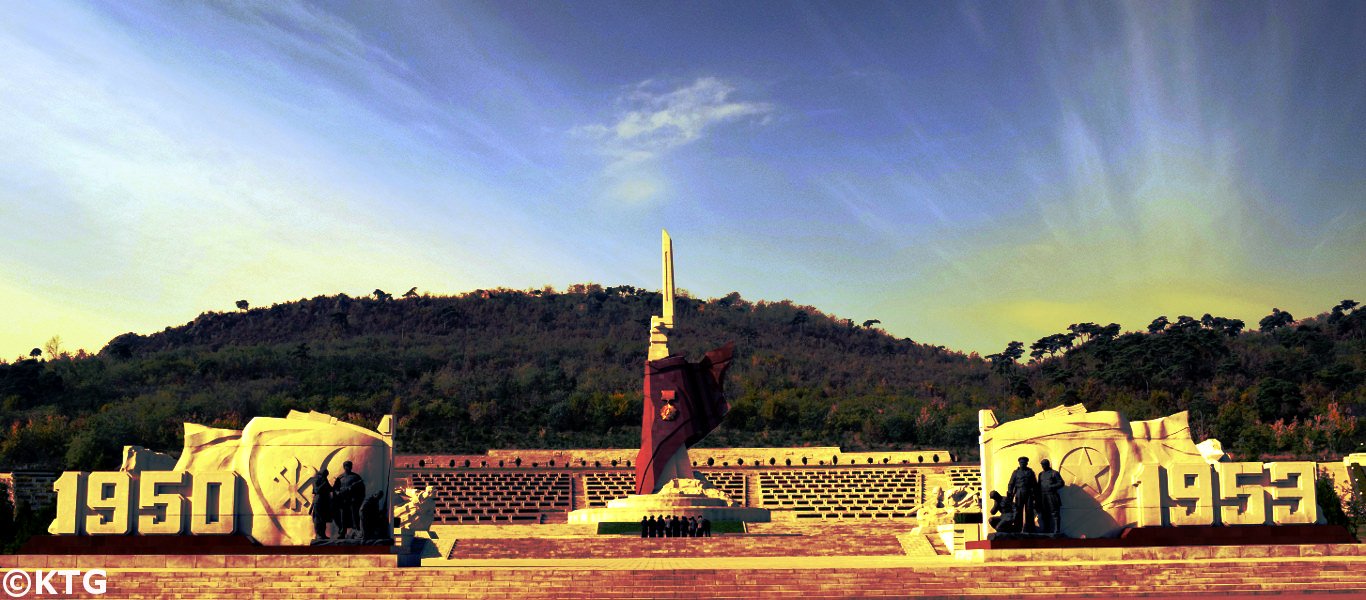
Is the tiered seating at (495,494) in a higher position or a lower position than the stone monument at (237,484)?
lower

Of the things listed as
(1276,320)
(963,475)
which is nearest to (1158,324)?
(1276,320)

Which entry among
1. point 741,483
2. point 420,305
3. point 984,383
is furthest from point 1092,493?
point 420,305

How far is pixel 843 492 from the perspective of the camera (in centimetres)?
3912

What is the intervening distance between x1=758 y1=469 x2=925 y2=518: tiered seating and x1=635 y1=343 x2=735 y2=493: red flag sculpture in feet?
19.0

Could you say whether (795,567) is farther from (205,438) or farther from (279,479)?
(205,438)

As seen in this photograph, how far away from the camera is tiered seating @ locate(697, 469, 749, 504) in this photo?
3994 centimetres

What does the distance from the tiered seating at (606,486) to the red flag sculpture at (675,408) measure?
19.9ft

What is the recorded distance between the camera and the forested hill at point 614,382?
50.4 meters

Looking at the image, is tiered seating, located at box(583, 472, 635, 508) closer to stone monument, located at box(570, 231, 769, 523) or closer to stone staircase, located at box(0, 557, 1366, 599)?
stone monument, located at box(570, 231, 769, 523)

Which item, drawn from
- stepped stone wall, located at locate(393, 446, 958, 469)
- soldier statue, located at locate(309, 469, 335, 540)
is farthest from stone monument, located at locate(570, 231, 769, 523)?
soldier statue, located at locate(309, 469, 335, 540)

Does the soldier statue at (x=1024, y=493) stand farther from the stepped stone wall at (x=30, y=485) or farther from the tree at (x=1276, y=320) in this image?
the tree at (x=1276, y=320)

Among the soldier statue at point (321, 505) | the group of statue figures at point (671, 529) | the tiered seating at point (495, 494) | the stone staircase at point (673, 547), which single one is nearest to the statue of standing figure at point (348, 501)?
the soldier statue at point (321, 505)

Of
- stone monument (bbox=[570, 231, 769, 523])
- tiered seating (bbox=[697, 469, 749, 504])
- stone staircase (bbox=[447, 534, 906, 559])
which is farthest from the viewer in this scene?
tiered seating (bbox=[697, 469, 749, 504])

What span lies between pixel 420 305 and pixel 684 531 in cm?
6561
